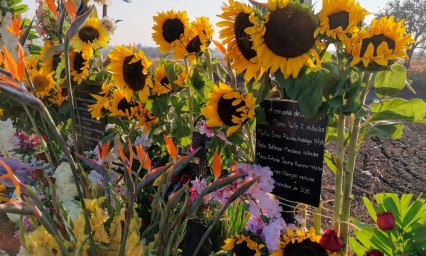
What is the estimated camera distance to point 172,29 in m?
1.87

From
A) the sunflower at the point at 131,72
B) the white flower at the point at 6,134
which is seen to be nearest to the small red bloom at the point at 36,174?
the sunflower at the point at 131,72

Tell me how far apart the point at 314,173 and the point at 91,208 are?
0.69 meters

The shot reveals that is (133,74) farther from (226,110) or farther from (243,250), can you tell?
(243,250)

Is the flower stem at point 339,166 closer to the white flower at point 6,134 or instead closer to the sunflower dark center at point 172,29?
the sunflower dark center at point 172,29

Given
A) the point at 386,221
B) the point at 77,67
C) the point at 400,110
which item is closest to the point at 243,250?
the point at 386,221

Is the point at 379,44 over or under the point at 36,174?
over

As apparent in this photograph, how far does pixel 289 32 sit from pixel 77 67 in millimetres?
1403

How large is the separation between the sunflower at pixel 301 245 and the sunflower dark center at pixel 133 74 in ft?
2.87

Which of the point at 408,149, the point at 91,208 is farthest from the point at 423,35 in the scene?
the point at 91,208

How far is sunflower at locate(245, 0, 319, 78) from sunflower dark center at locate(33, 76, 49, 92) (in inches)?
59.5

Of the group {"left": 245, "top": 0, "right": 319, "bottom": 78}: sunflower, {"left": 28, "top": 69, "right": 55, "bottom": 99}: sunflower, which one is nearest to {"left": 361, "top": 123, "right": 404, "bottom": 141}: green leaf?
{"left": 245, "top": 0, "right": 319, "bottom": 78}: sunflower

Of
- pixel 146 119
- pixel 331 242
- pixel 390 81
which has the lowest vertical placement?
pixel 331 242

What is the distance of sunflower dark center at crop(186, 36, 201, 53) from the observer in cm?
181

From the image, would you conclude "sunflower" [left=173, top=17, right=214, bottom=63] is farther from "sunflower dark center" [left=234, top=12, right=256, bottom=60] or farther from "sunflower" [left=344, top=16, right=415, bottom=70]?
"sunflower" [left=344, top=16, right=415, bottom=70]
